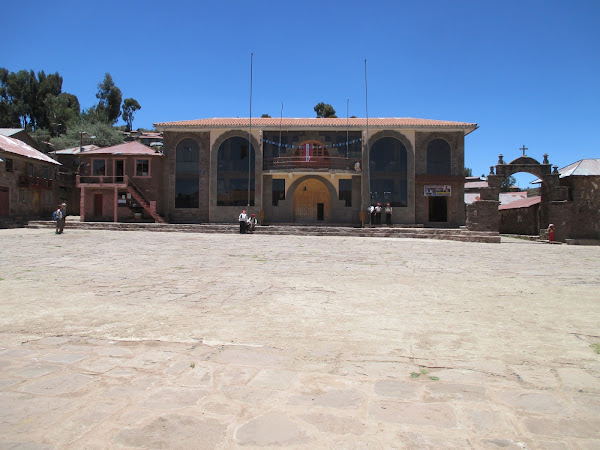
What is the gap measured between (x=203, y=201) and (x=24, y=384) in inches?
1130

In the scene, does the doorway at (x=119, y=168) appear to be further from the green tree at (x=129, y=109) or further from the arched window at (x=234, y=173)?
the green tree at (x=129, y=109)

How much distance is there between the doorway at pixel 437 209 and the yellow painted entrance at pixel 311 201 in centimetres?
738

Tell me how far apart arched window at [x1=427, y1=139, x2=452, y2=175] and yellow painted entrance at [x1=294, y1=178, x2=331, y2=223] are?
768 cm

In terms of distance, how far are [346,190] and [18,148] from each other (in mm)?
25475

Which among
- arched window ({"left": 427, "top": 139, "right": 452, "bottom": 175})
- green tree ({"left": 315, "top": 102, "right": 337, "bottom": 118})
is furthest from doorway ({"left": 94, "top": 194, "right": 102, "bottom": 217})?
green tree ({"left": 315, "top": 102, "right": 337, "bottom": 118})

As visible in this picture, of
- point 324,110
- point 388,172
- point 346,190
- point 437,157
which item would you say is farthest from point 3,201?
point 324,110

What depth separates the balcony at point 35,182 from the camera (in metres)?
32.0

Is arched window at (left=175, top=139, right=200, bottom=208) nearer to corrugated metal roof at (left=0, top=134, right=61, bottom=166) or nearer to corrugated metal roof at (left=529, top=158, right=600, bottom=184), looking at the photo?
corrugated metal roof at (left=0, top=134, right=61, bottom=166)

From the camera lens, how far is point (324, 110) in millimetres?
64125

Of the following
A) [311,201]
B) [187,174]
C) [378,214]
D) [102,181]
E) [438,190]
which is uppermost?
[187,174]

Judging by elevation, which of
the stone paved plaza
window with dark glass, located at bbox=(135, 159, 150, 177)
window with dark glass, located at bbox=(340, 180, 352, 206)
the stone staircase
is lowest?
the stone paved plaza

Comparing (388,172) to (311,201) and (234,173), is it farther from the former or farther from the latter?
(234,173)

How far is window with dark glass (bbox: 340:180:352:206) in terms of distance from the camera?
30.9 meters

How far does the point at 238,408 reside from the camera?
115 inches
